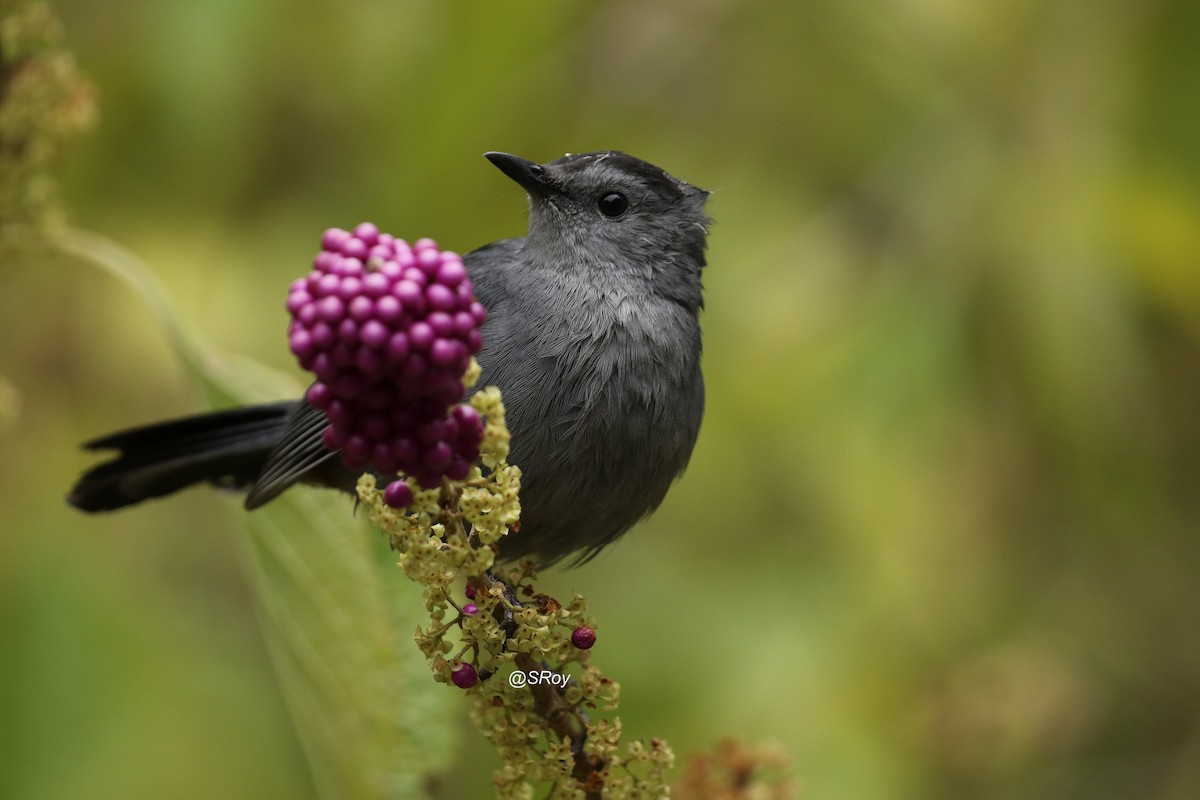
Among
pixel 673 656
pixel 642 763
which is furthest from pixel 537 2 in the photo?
pixel 642 763

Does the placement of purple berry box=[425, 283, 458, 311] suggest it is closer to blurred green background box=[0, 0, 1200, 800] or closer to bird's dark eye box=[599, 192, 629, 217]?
blurred green background box=[0, 0, 1200, 800]

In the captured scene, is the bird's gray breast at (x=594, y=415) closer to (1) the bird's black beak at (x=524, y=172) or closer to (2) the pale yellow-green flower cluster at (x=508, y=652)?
(1) the bird's black beak at (x=524, y=172)

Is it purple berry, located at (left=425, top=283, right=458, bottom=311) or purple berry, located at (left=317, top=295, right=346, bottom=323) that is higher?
purple berry, located at (left=425, top=283, right=458, bottom=311)

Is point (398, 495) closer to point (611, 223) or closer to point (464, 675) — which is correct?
point (464, 675)

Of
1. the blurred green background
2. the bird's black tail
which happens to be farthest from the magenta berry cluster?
the bird's black tail

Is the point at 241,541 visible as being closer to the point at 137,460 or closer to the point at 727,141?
the point at 137,460

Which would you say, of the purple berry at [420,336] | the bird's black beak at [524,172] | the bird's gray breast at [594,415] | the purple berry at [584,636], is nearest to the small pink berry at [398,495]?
the purple berry at [420,336]

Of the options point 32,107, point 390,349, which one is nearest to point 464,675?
point 390,349
